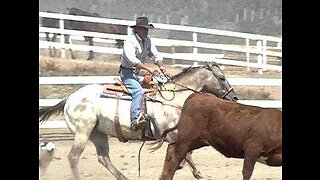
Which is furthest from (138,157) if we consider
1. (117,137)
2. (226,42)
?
(226,42)

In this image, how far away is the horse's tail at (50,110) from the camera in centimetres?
804

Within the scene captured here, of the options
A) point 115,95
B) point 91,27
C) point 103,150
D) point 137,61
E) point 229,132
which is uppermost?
point 91,27

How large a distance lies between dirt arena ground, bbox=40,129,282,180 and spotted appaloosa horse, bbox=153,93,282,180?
0.65 feet

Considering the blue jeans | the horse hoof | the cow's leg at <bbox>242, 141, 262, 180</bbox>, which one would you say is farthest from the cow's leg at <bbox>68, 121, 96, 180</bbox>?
the cow's leg at <bbox>242, 141, 262, 180</bbox>

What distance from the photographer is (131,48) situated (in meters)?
7.99

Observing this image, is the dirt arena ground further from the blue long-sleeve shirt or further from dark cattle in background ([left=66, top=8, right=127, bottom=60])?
dark cattle in background ([left=66, top=8, right=127, bottom=60])

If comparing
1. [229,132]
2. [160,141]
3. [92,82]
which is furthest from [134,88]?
[229,132]

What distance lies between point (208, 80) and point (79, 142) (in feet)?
4.96

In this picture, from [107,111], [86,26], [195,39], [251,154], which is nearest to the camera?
[251,154]

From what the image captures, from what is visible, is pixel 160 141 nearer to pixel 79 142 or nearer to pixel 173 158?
pixel 173 158

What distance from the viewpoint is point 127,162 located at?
8.12 meters

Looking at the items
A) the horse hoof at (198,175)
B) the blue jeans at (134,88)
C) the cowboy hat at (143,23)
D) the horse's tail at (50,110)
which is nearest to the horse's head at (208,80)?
the blue jeans at (134,88)
